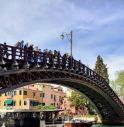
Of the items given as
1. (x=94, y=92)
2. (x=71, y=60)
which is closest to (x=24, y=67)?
(x=71, y=60)

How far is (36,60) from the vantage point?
3150 centimetres

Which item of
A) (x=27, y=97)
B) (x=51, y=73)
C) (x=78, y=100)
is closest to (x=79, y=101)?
(x=78, y=100)

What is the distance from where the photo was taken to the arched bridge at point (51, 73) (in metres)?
27.4

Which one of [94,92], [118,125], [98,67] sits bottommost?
[118,125]

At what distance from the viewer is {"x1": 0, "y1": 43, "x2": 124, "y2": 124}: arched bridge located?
27.4 m

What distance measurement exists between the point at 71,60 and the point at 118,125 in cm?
2336

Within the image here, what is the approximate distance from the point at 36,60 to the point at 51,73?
4690 mm

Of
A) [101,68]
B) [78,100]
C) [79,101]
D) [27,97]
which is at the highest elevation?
[101,68]

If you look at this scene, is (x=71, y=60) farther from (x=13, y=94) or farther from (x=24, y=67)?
(x=13, y=94)

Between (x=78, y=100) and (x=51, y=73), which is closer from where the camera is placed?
(x=51, y=73)

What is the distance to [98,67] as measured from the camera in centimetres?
9369

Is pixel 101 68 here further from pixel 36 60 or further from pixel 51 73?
pixel 36 60

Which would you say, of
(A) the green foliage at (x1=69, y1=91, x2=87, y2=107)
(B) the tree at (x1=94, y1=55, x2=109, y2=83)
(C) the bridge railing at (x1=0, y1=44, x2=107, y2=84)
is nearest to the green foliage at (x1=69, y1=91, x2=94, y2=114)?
(A) the green foliage at (x1=69, y1=91, x2=87, y2=107)

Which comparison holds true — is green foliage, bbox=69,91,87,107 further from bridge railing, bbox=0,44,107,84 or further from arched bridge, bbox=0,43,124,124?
bridge railing, bbox=0,44,107,84
